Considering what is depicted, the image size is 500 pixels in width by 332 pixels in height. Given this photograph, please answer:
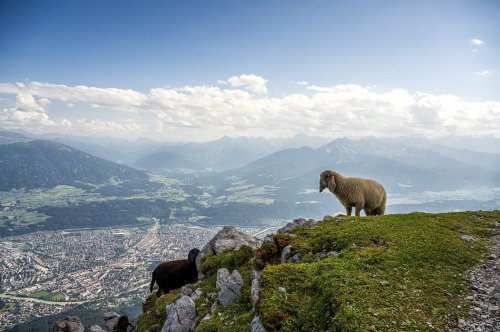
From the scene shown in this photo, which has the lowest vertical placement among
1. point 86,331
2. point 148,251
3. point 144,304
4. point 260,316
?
point 148,251

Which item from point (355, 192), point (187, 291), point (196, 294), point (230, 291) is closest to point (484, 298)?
point (230, 291)

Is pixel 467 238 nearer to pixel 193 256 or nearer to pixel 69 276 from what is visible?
pixel 193 256

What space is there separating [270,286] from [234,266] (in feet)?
29.3

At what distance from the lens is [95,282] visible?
454 feet

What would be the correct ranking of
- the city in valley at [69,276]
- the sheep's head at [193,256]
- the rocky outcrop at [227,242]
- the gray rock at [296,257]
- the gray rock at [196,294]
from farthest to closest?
the city in valley at [69,276] → the sheep's head at [193,256] → the rocky outcrop at [227,242] → the gray rock at [196,294] → the gray rock at [296,257]

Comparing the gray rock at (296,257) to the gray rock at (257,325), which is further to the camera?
the gray rock at (296,257)

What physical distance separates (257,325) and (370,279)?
15.3ft

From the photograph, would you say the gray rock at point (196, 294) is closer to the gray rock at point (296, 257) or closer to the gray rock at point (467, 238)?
the gray rock at point (296, 257)

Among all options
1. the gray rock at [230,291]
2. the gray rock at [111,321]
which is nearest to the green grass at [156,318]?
the gray rock at [111,321]

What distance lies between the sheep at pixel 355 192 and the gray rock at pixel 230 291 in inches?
452

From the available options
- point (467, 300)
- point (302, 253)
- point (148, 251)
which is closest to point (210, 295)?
point (302, 253)

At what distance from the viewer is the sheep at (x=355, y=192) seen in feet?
79.0

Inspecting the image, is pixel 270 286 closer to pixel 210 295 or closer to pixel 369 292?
pixel 369 292

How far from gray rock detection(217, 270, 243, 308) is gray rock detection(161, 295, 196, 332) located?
1.89 metres
